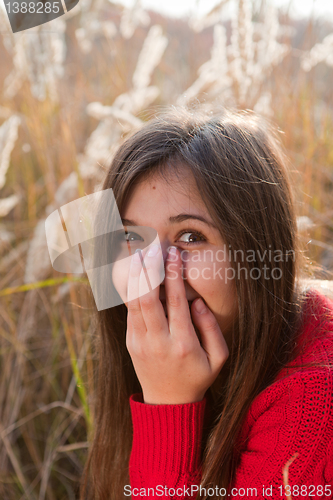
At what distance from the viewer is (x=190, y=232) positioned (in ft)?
3.21

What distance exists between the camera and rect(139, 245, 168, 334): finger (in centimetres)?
93

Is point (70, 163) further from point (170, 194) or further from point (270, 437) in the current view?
point (270, 437)

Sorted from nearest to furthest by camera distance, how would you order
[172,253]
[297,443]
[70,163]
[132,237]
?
[297,443] → [172,253] → [132,237] → [70,163]

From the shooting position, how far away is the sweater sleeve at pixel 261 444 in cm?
82

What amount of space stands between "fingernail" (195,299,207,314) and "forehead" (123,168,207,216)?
0.75 feet

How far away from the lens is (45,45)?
1356 millimetres

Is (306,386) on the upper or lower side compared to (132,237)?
lower

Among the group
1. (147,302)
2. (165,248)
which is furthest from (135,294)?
(165,248)

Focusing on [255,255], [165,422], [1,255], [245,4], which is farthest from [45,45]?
[165,422]

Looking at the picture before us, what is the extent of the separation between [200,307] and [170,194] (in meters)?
0.29

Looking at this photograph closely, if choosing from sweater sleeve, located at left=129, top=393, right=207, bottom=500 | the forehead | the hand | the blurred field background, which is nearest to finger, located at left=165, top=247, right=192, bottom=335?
the hand

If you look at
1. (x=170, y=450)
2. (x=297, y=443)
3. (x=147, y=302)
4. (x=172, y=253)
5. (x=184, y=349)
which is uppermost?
(x=172, y=253)

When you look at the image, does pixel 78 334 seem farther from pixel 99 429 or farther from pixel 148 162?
pixel 148 162

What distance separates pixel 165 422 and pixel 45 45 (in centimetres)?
127
